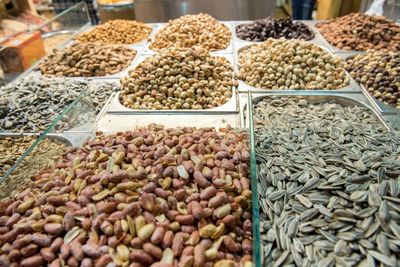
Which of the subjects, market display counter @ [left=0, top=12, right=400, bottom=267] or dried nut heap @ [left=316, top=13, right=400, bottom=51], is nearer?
market display counter @ [left=0, top=12, right=400, bottom=267]

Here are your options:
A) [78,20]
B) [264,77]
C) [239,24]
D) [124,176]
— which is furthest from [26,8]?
[124,176]

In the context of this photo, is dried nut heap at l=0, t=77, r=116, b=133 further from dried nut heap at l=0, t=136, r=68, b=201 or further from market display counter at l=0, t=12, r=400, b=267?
dried nut heap at l=0, t=136, r=68, b=201

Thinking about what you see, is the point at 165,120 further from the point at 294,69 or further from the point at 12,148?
the point at 294,69

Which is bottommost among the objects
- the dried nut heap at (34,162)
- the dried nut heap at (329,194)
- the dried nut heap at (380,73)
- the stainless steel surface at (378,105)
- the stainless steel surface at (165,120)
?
the stainless steel surface at (378,105)

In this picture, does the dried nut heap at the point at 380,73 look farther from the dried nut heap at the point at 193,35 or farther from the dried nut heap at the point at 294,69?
the dried nut heap at the point at 193,35

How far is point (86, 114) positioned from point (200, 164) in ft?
2.83

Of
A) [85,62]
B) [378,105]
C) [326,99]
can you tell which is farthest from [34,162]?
[378,105]

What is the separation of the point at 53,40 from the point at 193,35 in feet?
5.05

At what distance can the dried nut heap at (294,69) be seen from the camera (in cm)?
194

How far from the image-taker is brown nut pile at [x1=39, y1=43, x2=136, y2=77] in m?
2.23

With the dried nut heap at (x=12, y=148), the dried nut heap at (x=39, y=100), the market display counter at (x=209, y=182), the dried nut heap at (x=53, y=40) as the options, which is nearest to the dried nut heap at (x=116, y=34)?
the dried nut heap at (x=53, y=40)

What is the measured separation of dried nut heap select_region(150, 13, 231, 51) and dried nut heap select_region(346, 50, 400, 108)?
45.3 inches

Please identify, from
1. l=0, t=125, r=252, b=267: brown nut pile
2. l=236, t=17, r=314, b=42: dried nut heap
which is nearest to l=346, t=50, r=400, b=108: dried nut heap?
l=236, t=17, r=314, b=42: dried nut heap

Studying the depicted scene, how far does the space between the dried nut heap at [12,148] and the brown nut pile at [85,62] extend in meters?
0.82
